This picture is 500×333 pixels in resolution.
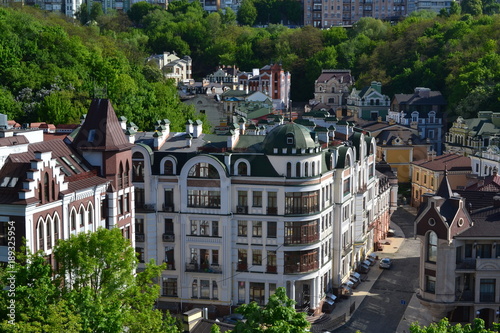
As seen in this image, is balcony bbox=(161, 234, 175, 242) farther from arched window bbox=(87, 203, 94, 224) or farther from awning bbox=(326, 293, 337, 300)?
arched window bbox=(87, 203, 94, 224)

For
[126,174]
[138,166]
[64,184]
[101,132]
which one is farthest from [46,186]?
[138,166]

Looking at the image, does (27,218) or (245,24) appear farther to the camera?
(245,24)

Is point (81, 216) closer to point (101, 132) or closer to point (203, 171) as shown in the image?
point (101, 132)

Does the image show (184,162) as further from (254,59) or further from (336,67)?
(254,59)

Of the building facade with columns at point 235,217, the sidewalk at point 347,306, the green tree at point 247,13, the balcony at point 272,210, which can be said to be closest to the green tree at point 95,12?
the green tree at point 247,13

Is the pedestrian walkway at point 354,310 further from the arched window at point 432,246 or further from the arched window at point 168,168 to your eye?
the arched window at point 168,168

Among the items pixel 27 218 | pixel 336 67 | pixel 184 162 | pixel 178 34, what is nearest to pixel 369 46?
pixel 336 67
